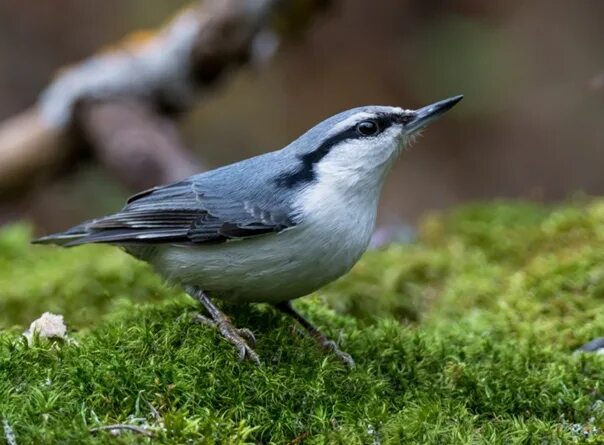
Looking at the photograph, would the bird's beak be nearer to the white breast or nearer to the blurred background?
the white breast

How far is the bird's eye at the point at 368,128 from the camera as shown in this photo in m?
3.47

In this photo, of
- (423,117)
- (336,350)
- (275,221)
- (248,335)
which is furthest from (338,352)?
(423,117)

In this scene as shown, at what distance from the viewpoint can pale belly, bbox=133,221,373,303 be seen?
3238mm

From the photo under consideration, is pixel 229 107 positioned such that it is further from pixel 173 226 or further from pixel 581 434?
pixel 581 434

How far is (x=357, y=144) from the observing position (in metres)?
3.46

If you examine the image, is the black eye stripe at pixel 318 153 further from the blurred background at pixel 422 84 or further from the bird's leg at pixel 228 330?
the blurred background at pixel 422 84

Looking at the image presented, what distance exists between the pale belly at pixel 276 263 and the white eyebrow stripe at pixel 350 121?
0.43 meters

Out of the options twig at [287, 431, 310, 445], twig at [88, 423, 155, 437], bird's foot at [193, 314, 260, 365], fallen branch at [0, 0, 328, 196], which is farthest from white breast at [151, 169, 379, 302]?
fallen branch at [0, 0, 328, 196]

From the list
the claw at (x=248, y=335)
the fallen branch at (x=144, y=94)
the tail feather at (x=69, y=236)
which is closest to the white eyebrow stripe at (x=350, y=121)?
the claw at (x=248, y=335)

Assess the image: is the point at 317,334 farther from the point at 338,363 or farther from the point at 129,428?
the point at 129,428

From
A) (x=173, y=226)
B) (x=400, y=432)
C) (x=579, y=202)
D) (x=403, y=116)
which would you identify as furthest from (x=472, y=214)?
(x=400, y=432)

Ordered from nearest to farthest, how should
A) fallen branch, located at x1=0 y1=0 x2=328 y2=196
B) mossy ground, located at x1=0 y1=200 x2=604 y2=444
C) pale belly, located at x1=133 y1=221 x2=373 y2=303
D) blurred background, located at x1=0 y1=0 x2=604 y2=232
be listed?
mossy ground, located at x1=0 y1=200 x2=604 y2=444 < pale belly, located at x1=133 y1=221 x2=373 y2=303 < fallen branch, located at x1=0 y1=0 x2=328 y2=196 < blurred background, located at x1=0 y1=0 x2=604 y2=232

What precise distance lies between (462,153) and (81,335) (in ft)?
27.4

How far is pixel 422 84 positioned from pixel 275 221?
7.92 metres
